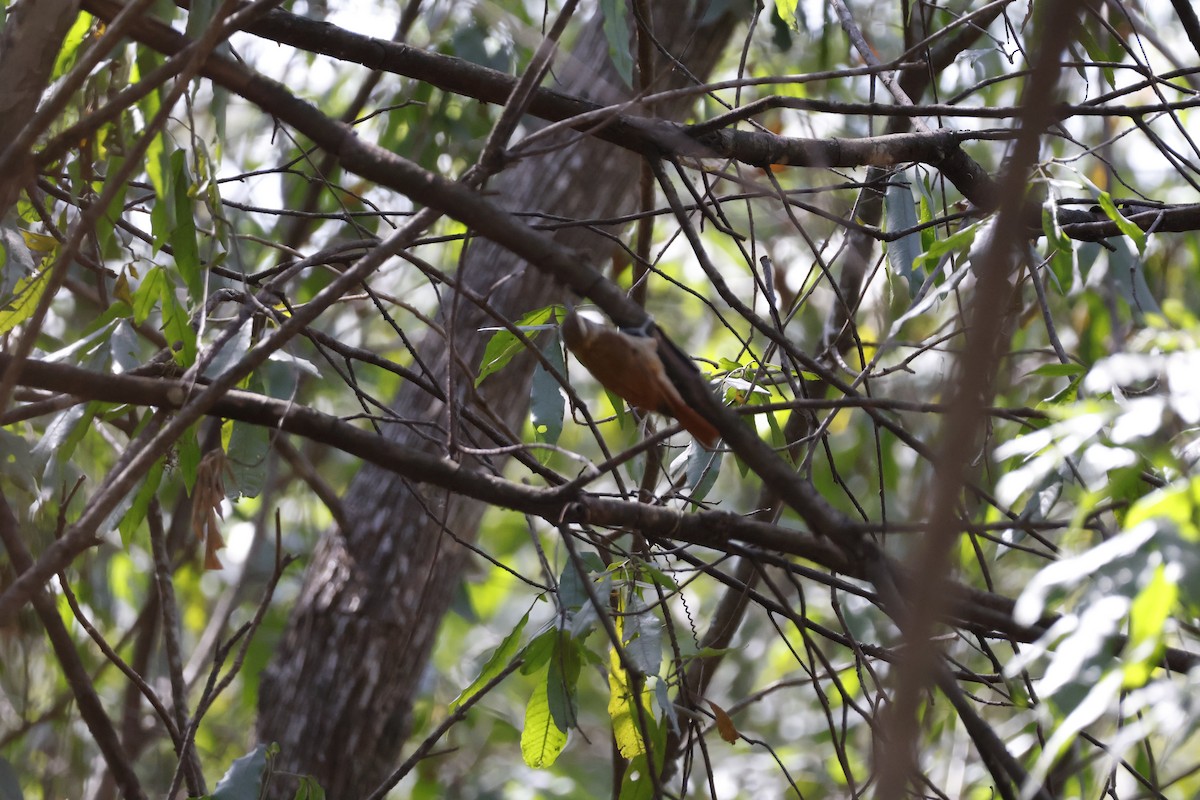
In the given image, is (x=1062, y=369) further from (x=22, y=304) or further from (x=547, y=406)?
(x=22, y=304)

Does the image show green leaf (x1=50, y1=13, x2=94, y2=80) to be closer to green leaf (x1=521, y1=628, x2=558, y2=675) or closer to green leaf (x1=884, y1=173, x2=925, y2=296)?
green leaf (x1=521, y1=628, x2=558, y2=675)

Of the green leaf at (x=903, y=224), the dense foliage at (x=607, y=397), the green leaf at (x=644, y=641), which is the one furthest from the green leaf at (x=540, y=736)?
the green leaf at (x=903, y=224)

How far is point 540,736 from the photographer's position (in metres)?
1.29

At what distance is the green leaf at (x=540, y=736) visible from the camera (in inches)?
50.5

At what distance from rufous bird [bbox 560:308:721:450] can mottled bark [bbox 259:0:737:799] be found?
3.98ft

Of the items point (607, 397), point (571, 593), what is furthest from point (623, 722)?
point (607, 397)

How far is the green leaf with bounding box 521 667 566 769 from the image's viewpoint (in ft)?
4.21

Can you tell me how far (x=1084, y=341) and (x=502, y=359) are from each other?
2.12m

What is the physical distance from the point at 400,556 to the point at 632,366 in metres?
1.54

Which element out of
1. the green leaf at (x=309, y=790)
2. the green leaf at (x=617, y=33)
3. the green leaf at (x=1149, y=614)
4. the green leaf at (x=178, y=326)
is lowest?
the green leaf at (x=309, y=790)

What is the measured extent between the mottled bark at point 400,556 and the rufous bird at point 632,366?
1212 mm

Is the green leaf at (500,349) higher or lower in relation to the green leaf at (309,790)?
higher

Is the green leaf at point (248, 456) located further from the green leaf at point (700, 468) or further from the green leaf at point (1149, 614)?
the green leaf at point (1149, 614)

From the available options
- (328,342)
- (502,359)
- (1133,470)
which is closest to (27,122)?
(328,342)
